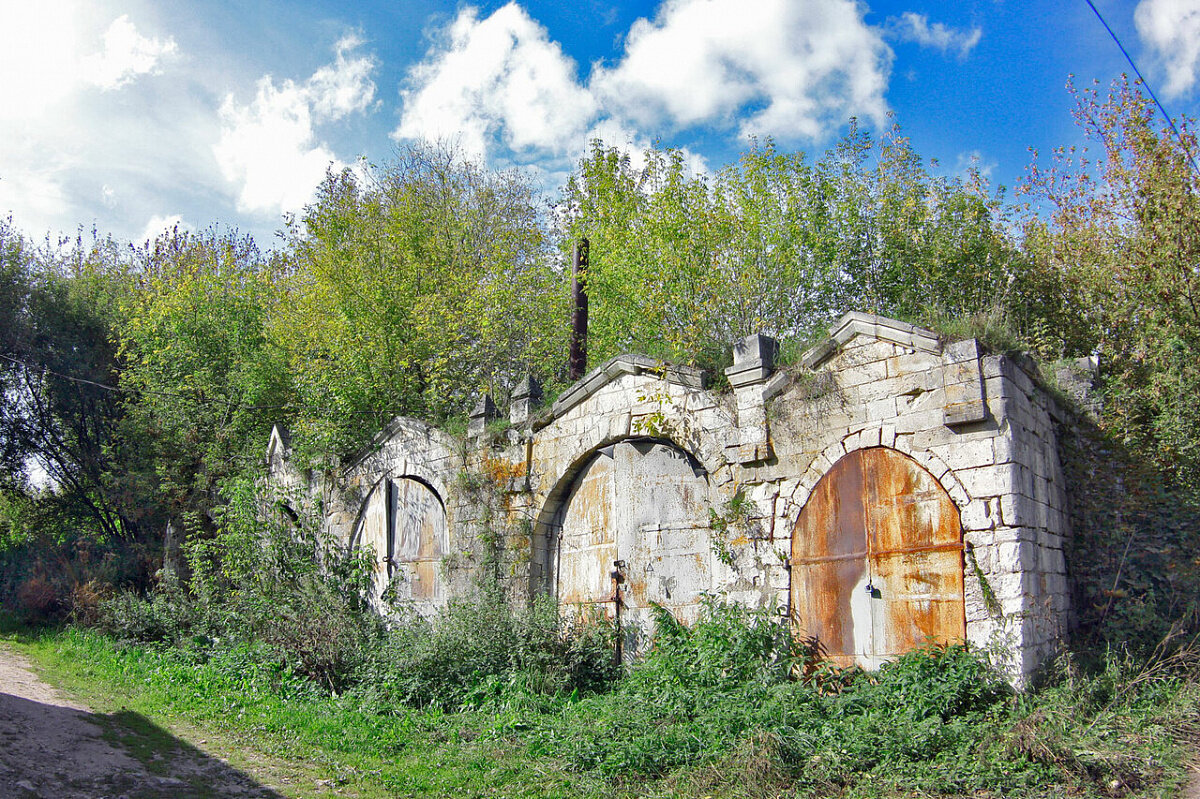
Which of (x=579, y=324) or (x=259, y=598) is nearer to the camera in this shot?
(x=259, y=598)

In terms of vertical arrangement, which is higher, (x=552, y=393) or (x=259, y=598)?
(x=552, y=393)

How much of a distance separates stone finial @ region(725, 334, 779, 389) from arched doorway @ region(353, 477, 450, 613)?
5.15 meters

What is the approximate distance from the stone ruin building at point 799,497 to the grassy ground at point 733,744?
655 mm

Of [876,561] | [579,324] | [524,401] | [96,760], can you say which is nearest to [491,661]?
[524,401]

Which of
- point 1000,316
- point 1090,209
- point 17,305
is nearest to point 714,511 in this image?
A: point 1000,316

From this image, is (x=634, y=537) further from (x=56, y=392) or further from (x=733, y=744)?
(x=56, y=392)

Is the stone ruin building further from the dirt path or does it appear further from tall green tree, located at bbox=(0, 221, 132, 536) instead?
tall green tree, located at bbox=(0, 221, 132, 536)

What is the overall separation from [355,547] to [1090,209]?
513 inches

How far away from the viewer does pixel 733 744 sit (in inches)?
239

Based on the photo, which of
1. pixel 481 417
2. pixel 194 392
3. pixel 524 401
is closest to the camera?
pixel 524 401

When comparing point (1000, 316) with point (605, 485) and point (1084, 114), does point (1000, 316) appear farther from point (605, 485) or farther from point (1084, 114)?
point (1084, 114)

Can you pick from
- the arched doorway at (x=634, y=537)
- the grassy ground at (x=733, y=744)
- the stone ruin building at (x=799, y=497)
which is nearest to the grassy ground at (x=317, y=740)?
the grassy ground at (x=733, y=744)

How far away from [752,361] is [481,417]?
14.7ft

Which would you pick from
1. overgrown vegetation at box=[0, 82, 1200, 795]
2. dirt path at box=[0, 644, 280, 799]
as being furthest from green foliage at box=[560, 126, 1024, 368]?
dirt path at box=[0, 644, 280, 799]
